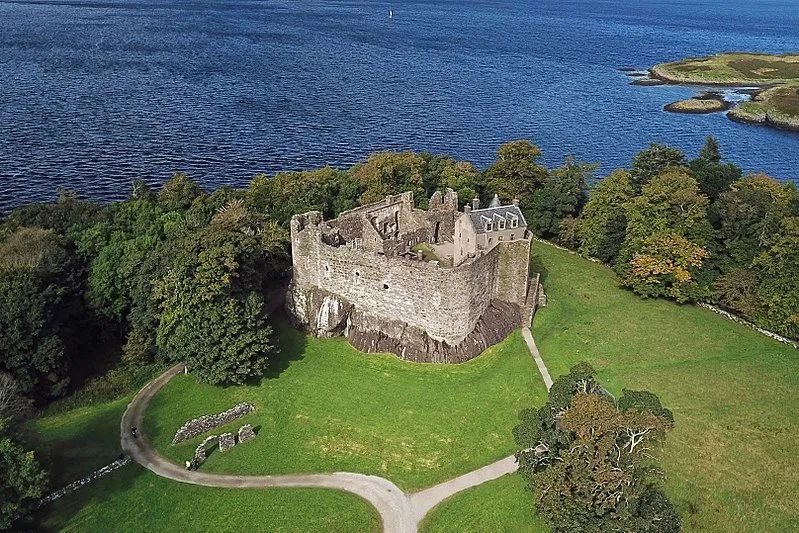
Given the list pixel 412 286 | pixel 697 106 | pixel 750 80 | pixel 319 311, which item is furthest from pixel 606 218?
pixel 750 80

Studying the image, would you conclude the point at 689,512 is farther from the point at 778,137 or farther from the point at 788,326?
the point at 778,137

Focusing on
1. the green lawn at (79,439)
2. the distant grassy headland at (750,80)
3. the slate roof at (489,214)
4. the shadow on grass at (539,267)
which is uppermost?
the slate roof at (489,214)

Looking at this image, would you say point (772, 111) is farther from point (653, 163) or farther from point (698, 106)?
point (653, 163)

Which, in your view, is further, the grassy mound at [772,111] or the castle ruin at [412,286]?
the grassy mound at [772,111]

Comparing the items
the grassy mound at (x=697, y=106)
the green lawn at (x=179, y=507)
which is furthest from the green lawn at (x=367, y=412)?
the grassy mound at (x=697, y=106)

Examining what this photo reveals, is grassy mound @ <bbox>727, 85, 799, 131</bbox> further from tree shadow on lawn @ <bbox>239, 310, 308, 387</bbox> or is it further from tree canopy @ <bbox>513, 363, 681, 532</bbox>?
tree canopy @ <bbox>513, 363, 681, 532</bbox>

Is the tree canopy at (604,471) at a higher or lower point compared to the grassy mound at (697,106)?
higher

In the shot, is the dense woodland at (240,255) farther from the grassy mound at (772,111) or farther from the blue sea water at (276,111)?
the grassy mound at (772,111)

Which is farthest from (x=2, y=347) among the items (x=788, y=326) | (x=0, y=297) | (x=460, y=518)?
(x=788, y=326)
